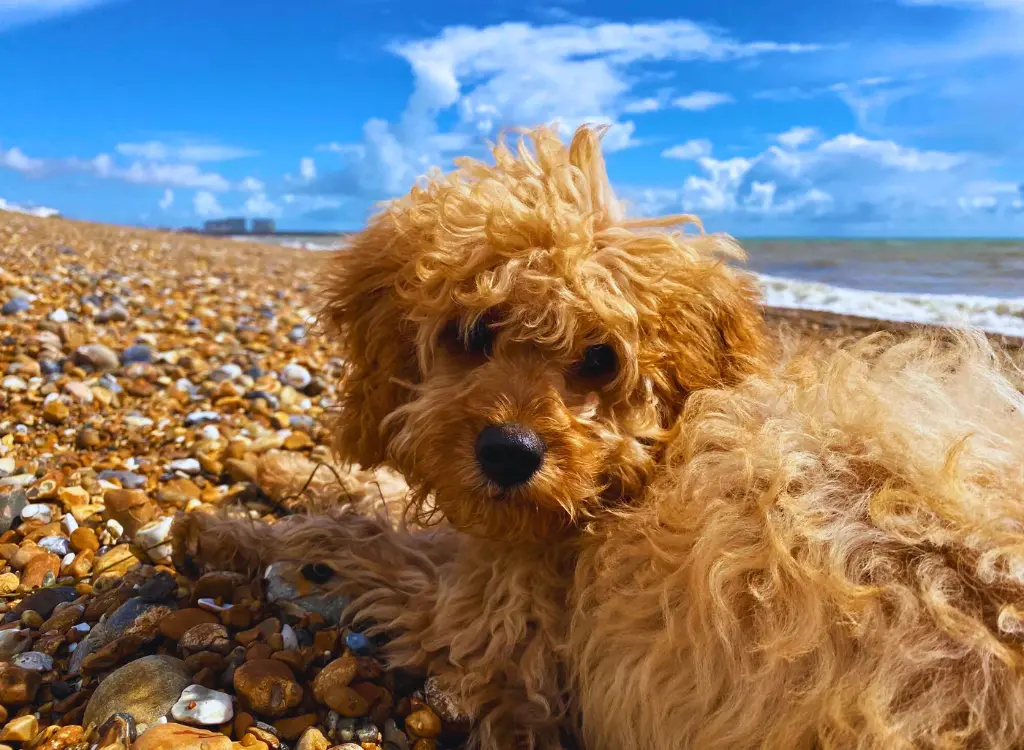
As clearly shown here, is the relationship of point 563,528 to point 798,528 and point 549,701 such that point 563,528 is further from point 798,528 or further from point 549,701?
point 798,528

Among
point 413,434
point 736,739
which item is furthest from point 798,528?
point 413,434

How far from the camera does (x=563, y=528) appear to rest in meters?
2.21

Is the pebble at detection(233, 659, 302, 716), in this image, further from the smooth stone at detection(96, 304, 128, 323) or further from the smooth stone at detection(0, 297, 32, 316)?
the smooth stone at detection(96, 304, 128, 323)

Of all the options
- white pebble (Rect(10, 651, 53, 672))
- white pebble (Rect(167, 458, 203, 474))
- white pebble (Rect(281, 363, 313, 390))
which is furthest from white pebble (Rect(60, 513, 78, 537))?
white pebble (Rect(281, 363, 313, 390))

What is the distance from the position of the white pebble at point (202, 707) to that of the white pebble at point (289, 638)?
0.92 ft

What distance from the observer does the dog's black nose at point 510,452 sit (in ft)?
6.62

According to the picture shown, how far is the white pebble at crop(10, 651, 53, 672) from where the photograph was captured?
2.43 metres

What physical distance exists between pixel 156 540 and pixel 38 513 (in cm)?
60

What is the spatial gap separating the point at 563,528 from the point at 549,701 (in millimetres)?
478

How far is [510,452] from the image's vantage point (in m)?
2.02

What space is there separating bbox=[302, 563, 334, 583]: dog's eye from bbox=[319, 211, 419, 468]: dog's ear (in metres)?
0.37

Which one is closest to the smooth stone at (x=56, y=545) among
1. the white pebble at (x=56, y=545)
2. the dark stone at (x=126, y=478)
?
the white pebble at (x=56, y=545)

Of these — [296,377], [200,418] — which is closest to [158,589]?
[200,418]

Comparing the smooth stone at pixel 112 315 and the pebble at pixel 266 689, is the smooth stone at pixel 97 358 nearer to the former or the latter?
the smooth stone at pixel 112 315
